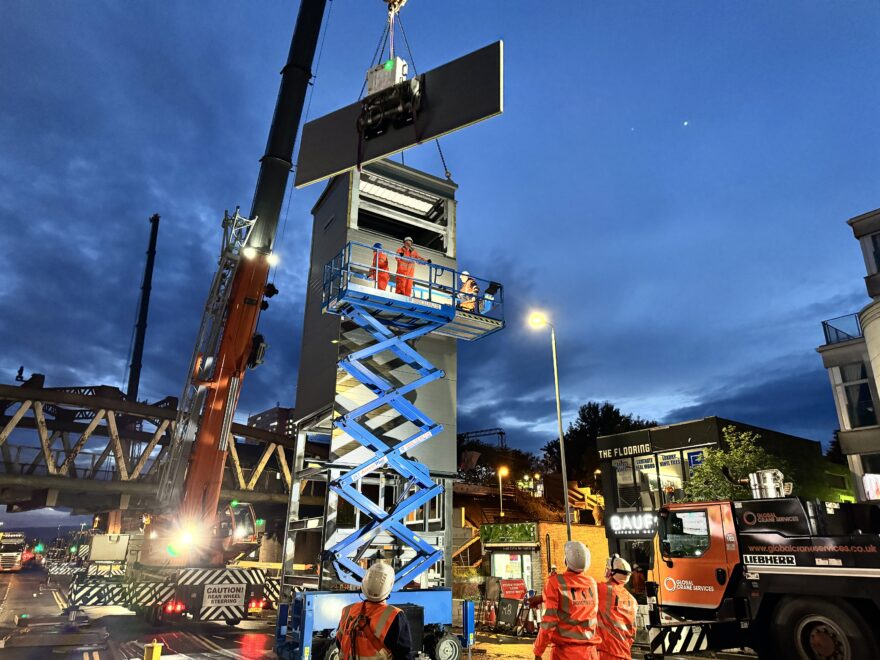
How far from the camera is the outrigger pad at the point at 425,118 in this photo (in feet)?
37.2

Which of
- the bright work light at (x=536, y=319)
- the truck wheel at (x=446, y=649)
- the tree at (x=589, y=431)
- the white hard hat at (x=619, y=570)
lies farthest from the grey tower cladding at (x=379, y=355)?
the tree at (x=589, y=431)

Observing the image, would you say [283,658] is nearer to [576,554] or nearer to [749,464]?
[576,554]

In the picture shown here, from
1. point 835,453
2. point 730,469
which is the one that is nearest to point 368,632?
point 730,469

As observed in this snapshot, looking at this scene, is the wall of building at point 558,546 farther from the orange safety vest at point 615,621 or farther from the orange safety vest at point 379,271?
the orange safety vest at point 615,621

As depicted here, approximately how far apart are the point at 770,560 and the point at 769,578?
0.36 m

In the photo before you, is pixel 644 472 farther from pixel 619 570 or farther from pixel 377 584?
pixel 377 584

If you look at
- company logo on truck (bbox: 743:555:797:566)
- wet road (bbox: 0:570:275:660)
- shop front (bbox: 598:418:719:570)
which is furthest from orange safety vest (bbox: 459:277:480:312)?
shop front (bbox: 598:418:719:570)

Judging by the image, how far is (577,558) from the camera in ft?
20.0

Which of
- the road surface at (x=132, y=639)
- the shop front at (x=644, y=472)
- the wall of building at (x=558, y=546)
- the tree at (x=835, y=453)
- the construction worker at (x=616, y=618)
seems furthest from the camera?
the tree at (x=835, y=453)

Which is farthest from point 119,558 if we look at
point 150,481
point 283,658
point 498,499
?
point 498,499

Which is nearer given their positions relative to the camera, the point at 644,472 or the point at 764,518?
the point at 764,518

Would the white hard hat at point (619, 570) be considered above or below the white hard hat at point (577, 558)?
below

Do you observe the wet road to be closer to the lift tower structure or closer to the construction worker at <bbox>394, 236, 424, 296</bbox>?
the lift tower structure

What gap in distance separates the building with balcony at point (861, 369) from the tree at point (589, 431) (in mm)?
35218
